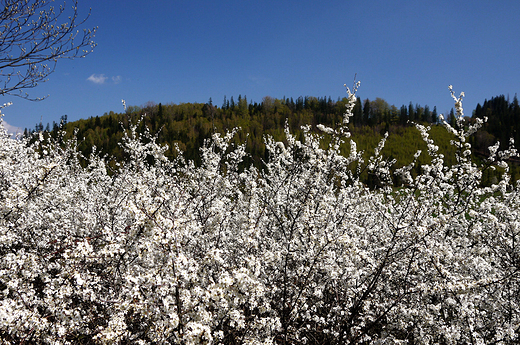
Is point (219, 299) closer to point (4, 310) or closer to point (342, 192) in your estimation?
point (4, 310)

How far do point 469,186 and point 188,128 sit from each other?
271ft

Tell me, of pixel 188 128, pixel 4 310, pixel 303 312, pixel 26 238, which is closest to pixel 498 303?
pixel 303 312

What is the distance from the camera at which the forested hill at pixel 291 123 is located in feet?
229

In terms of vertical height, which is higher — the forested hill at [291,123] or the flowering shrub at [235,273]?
the forested hill at [291,123]

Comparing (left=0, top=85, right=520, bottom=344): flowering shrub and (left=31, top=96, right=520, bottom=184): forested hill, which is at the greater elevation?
(left=31, top=96, right=520, bottom=184): forested hill

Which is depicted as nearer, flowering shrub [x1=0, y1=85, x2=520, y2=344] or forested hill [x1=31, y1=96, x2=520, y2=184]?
flowering shrub [x1=0, y1=85, x2=520, y2=344]

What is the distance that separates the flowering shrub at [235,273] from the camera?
286 centimetres

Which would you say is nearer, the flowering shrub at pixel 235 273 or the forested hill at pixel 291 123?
the flowering shrub at pixel 235 273

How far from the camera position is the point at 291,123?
3465 inches

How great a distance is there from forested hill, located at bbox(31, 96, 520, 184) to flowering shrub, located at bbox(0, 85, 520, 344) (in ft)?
158

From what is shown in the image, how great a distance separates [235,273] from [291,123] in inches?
3444

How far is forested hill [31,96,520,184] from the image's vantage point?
6988cm

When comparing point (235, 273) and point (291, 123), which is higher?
point (291, 123)

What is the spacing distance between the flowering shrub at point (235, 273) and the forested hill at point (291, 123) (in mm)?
48101
